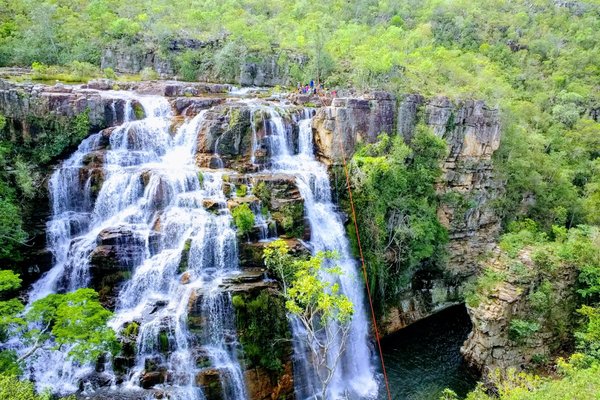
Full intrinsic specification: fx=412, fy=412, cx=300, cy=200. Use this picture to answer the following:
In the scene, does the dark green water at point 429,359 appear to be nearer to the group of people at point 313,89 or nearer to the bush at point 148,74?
the group of people at point 313,89

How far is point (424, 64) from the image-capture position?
1278 inches

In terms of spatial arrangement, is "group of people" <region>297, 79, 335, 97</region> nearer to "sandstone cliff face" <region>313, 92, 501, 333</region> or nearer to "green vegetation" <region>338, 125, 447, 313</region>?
"sandstone cliff face" <region>313, 92, 501, 333</region>

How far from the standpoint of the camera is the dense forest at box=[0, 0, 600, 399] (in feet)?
61.3

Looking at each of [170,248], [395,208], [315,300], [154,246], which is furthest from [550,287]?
[154,246]

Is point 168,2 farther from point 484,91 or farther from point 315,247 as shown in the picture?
point 315,247

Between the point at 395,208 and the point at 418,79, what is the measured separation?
12.1 metres

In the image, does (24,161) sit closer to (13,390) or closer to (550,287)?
(13,390)

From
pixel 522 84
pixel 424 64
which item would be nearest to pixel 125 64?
pixel 424 64

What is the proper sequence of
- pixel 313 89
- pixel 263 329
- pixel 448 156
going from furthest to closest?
pixel 313 89
pixel 448 156
pixel 263 329

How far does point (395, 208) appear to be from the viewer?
883 inches

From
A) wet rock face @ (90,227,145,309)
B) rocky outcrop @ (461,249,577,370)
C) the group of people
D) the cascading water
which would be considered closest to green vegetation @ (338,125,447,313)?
rocky outcrop @ (461,249,577,370)

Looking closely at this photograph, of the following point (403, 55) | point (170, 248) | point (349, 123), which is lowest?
point (170, 248)

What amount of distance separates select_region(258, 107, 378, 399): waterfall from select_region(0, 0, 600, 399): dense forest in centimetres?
170

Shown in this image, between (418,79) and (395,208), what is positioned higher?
(418,79)
